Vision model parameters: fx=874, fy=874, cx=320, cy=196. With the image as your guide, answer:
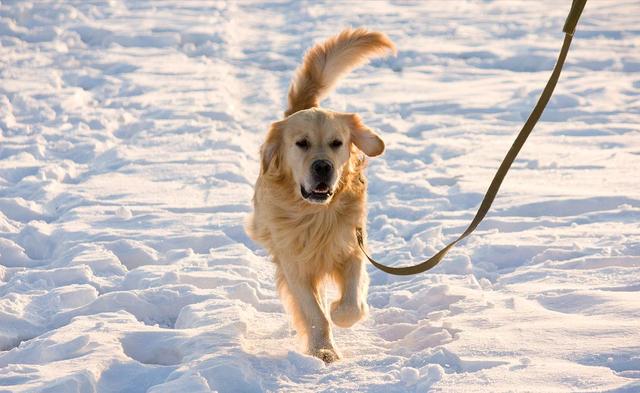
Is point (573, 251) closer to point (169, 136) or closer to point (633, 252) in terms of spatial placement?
point (633, 252)

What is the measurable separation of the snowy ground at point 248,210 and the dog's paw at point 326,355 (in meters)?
0.15

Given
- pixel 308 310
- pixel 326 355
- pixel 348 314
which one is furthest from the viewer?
pixel 308 310

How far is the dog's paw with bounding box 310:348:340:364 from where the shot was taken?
341 centimetres

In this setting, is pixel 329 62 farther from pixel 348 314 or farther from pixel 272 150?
pixel 348 314

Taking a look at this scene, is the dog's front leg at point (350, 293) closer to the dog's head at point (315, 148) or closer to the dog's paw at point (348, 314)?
the dog's paw at point (348, 314)

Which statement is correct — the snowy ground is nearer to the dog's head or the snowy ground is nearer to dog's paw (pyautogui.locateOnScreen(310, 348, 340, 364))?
dog's paw (pyautogui.locateOnScreen(310, 348, 340, 364))

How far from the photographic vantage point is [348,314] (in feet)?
11.6

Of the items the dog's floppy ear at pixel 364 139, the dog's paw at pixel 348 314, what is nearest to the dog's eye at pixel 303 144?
the dog's floppy ear at pixel 364 139

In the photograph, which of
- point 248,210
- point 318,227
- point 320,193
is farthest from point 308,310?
point 248,210

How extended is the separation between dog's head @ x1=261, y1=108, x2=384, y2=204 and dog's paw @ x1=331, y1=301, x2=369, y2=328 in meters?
0.44

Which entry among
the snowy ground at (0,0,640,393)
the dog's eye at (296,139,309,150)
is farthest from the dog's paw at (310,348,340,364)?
the dog's eye at (296,139,309,150)

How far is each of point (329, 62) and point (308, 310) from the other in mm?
1373

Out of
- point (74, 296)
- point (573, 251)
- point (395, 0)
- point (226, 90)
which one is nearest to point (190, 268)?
point (74, 296)

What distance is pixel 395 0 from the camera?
44.9 feet
